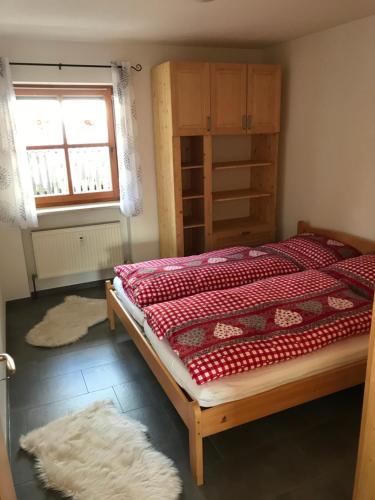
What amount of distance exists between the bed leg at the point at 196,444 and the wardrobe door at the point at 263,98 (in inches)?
114

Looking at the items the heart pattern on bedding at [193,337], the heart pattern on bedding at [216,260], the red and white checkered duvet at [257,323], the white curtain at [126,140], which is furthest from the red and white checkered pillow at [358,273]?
the white curtain at [126,140]

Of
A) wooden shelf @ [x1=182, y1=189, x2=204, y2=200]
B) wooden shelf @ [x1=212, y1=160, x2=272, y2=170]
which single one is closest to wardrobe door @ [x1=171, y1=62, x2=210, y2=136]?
wooden shelf @ [x1=212, y1=160, x2=272, y2=170]

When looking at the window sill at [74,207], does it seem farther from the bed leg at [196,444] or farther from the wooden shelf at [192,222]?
the bed leg at [196,444]

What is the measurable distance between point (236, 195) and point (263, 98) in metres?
0.98

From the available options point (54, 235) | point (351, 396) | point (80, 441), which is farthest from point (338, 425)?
point (54, 235)

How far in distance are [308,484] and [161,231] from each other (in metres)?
2.89

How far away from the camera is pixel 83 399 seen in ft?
8.37

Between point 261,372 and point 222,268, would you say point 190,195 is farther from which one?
point 261,372

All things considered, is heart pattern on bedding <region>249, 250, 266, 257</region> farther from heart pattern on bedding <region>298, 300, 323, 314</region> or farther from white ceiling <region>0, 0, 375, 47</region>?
white ceiling <region>0, 0, 375, 47</region>

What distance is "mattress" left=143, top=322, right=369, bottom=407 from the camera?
1879 mm

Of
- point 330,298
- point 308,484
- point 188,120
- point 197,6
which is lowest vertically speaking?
point 308,484

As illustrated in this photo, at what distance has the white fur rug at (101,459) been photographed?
1.87 metres

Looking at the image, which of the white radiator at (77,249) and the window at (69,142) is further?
the white radiator at (77,249)

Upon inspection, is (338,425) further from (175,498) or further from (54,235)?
(54,235)
